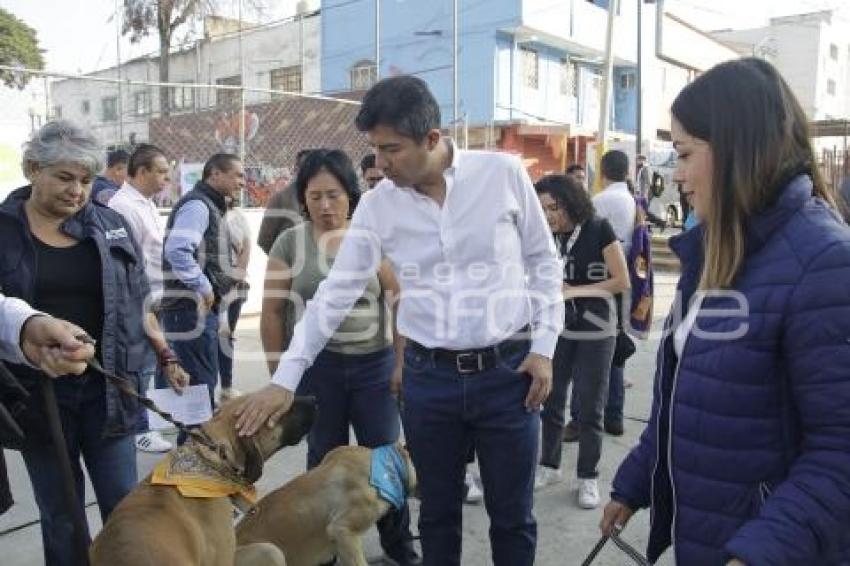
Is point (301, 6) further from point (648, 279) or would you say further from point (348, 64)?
point (648, 279)

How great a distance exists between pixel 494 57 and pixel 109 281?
20149 millimetres

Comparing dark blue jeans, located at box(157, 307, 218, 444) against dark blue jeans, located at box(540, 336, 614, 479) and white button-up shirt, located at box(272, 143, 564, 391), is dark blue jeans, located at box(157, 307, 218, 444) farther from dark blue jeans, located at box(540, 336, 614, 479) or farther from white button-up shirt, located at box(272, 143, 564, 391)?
white button-up shirt, located at box(272, 143, 564, 391)

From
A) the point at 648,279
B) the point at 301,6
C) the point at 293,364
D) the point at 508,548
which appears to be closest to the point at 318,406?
the point at 293,364

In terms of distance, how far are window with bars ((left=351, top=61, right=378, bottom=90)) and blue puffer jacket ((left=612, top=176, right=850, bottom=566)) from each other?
22702 mm

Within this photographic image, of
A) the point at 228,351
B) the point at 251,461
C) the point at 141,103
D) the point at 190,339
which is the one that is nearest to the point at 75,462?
the point at 251,461

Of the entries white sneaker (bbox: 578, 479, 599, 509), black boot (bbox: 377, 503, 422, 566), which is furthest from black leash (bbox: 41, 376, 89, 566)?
white sneaker (bbox: 578, 479, 599, 509)

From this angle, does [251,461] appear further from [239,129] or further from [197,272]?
[239,129]

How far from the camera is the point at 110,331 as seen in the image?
8.64 feet

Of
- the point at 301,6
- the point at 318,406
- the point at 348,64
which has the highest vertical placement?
the point at 301,6

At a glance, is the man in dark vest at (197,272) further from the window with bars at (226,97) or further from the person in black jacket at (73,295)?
the window with bars at (226,97)

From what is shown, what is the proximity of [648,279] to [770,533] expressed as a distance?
4.20 meters

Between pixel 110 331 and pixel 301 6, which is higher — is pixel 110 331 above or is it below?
below

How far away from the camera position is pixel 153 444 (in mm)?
5047

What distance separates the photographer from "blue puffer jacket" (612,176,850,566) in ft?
4.22
